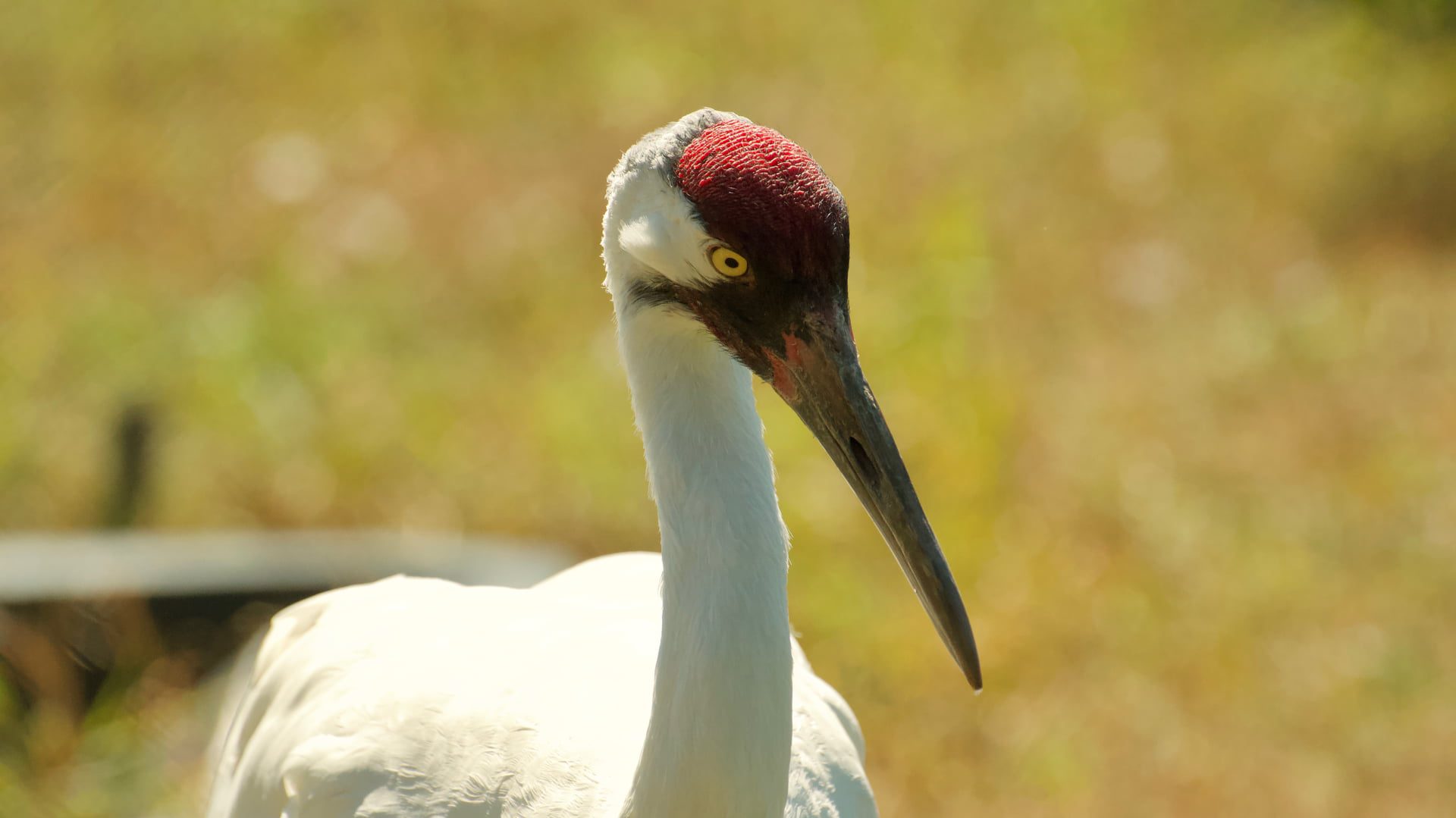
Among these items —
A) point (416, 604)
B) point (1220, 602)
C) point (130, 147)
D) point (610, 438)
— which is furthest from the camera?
point (130, 147)

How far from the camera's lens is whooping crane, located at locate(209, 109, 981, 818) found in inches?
70.7

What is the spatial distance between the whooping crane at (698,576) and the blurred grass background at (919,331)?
160 cm

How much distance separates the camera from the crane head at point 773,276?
177cm

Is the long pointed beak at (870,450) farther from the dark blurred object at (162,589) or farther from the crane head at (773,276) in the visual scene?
the dark blurred object at (162,589)

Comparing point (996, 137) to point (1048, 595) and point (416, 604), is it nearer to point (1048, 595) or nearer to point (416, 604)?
point (1048, 595)

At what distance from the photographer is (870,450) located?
187 cm

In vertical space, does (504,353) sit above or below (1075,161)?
below

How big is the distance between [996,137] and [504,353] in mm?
2646

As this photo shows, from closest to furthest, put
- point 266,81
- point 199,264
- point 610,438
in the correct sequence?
point 610,438, point 199,264, point 266,81

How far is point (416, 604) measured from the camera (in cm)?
266

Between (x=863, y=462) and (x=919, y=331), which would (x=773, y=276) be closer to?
(x=863, y=462)

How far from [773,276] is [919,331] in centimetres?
346

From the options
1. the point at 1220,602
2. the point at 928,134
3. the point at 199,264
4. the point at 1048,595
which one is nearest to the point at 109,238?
the point at 199,264

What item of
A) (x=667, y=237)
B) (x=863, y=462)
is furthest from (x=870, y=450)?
(x=667, y=237)
